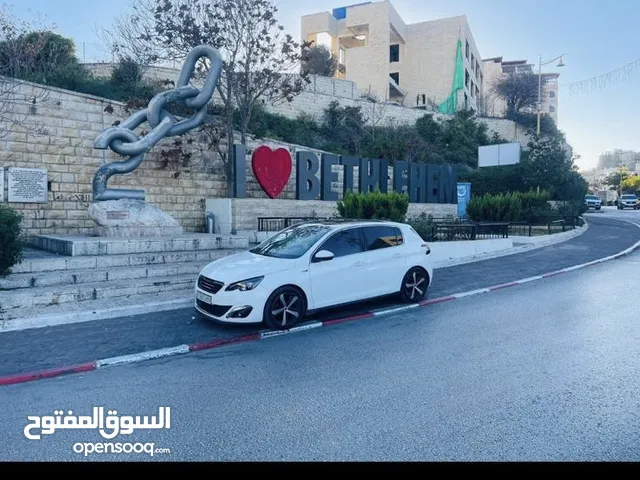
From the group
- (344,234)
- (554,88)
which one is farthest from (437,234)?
(554,88)

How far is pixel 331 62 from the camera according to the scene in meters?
40.2

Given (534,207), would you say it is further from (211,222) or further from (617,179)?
(617,179)

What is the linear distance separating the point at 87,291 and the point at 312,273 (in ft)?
13.7

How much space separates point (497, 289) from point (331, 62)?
113ft

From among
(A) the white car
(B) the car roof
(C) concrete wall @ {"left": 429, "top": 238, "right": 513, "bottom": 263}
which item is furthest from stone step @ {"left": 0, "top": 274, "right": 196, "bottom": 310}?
(C) concrete wall @ {"left": 429, "top": 238, "right": 513, "bottom": 263}

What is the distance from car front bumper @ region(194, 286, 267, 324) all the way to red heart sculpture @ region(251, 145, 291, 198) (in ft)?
35.4

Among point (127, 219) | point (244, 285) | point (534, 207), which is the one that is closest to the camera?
point (244, 285)

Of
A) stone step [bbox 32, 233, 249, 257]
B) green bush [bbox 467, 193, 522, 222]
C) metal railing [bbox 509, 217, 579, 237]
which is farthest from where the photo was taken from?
metal railing [bbox 509, 217, 579, 237]

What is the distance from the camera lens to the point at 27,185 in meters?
12.9

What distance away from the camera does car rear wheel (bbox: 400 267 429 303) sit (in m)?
8.75

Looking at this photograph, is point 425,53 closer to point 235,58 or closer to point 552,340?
point 235,58

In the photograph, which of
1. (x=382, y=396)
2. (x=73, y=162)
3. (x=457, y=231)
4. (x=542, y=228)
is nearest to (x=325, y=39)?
(x=542, y=228)

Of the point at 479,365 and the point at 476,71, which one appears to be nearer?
the point at 479,365

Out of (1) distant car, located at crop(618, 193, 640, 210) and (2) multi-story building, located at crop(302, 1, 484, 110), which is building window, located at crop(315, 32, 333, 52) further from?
(1) distant car, located at crop(618, 193, 640, 210)
